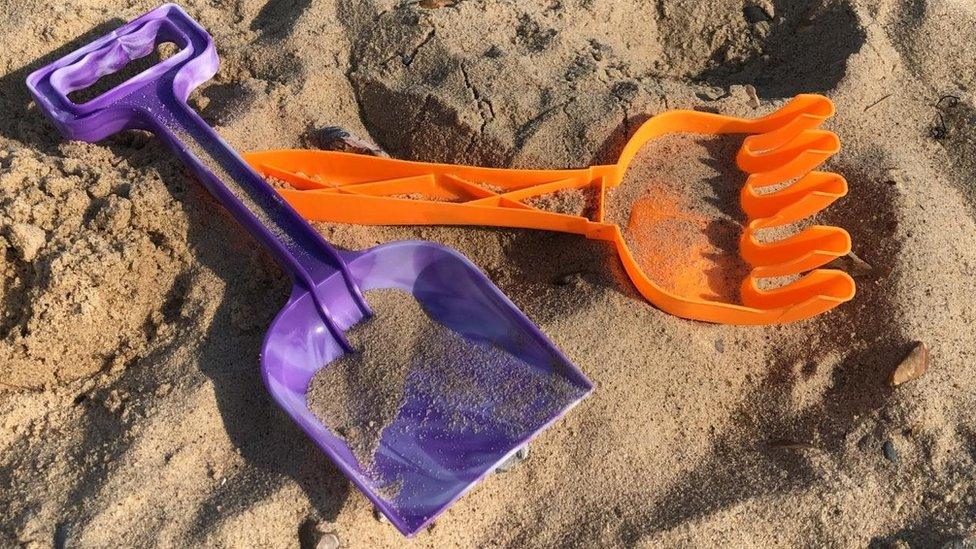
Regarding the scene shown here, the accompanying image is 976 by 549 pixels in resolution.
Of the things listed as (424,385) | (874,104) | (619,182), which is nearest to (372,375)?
(424,385)

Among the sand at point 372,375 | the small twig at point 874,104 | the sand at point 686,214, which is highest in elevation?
the small twig at point 874,104

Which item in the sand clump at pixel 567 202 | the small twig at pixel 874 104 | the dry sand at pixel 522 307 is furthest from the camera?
the small twig at pixel 874 104

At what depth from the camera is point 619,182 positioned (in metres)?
2.15

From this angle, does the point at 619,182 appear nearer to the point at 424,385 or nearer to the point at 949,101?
the point at 424,385

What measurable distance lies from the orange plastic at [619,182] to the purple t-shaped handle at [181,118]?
0.10m

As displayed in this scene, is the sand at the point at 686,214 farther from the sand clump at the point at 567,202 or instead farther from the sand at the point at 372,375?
the sand at the point at 372,375

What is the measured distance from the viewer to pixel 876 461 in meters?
1.77

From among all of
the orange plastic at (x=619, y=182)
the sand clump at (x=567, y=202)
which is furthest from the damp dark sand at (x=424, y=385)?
the sand clump at (x=567, y=202)

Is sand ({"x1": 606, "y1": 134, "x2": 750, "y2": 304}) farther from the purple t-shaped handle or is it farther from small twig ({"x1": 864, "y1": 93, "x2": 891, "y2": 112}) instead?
the purple t-shaped handle

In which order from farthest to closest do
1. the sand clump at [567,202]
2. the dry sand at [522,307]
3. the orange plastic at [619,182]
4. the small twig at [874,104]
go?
the small twig at [874,104] < the sand clump at [567,202] < the orange plastic at [619,182] < the dry sand at [522,307]

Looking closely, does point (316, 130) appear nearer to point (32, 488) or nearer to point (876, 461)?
point (32, 488)

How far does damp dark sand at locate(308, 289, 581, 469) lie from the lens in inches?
69.9

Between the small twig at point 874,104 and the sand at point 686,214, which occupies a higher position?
the small twig at point 874,104

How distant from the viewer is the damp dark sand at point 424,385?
5.82 feet
